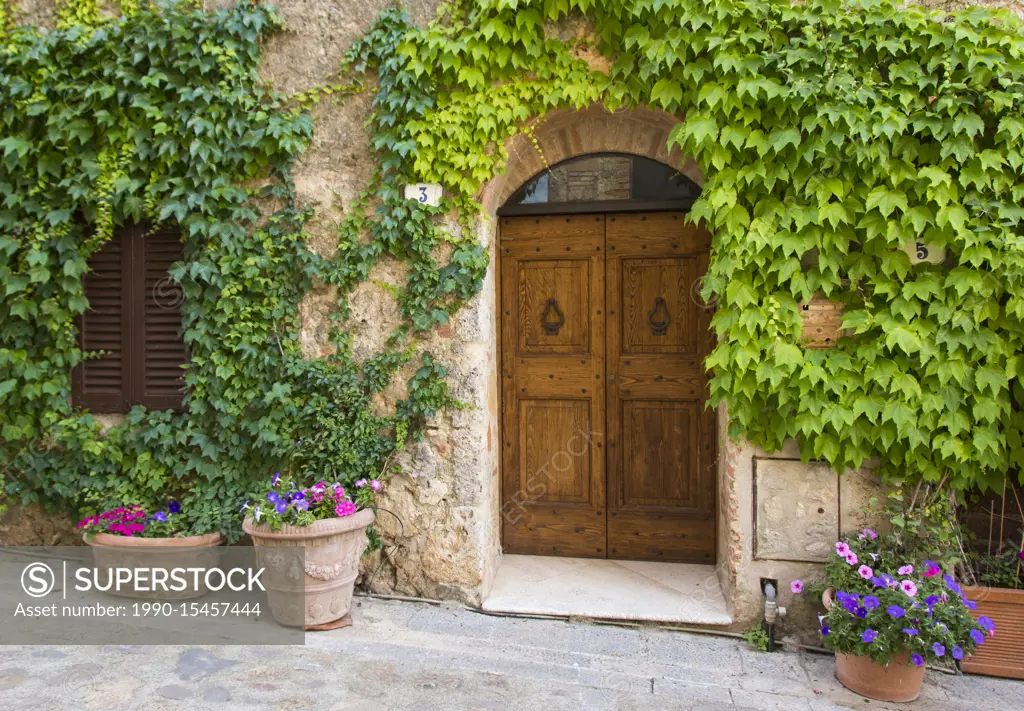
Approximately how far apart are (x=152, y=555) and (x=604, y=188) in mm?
3496

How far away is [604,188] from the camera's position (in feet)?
13.9

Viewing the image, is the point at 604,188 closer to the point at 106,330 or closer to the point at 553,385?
the point at 553,385

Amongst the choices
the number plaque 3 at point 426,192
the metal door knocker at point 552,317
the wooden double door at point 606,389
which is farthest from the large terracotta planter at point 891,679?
the number plaque 3 at point 426,192

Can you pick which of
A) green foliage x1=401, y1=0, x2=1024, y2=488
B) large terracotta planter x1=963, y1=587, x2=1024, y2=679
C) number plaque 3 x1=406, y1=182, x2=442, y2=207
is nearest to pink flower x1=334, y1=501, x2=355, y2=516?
number plaque 3 x1=406, y1=182, x2=442, y2=207

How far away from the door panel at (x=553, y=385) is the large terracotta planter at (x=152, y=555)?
186 cm

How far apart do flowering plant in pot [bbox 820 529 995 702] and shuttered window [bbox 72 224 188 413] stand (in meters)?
3.92

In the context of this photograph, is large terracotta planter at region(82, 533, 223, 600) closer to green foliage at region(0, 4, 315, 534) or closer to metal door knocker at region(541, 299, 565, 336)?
green foliage at region(0, 4, 315, 534)

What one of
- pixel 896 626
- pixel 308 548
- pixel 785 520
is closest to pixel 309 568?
pixel 308 548

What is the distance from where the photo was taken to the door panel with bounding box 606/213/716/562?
13.6 ft

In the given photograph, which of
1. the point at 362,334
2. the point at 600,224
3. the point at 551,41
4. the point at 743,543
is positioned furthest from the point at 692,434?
the point at 551,41

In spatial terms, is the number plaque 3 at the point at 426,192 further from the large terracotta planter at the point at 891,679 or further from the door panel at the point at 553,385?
the large terracotta planter at the point at 891,679

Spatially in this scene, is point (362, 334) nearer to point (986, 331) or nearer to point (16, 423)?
point (16, 423)

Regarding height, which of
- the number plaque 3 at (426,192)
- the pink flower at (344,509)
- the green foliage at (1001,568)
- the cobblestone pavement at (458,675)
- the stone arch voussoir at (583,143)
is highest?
the stone arch voussoir at (583,143)

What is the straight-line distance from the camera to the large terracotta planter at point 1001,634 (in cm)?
307
